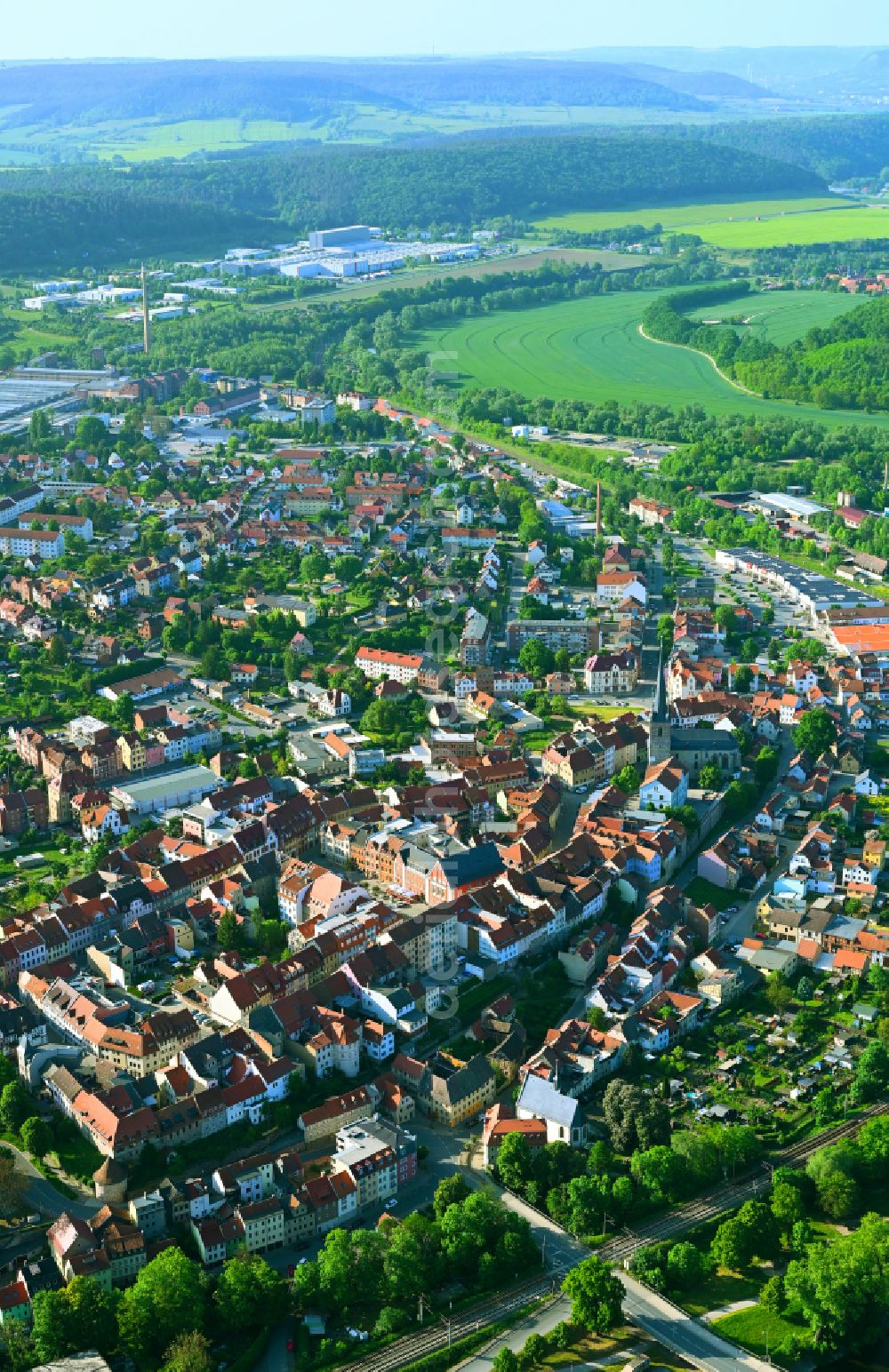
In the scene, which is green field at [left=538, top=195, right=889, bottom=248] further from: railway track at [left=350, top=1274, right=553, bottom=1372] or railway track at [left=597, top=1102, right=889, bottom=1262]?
railway track at [left=350, top=1274, right=553, bottom=1372]

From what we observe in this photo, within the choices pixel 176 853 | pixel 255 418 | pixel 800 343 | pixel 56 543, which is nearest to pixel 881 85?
pixel 800 343

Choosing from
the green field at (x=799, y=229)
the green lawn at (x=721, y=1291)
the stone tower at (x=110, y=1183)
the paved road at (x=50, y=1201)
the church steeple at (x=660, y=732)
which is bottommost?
the green lawn at (x=721, y=1291)

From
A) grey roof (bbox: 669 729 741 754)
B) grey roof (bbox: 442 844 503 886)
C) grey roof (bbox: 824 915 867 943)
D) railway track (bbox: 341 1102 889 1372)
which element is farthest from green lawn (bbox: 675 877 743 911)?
railway track (bbox: 341 1102 889 1372)

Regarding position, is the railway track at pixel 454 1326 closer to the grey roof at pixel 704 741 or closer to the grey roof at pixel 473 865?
the grey roof at pixel 473 865

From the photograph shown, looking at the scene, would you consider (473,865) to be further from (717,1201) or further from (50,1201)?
(50,1201)

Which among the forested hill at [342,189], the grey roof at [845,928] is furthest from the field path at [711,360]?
the grey roof at [845,928]

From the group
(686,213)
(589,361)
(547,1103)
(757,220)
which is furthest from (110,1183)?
(686,213)
